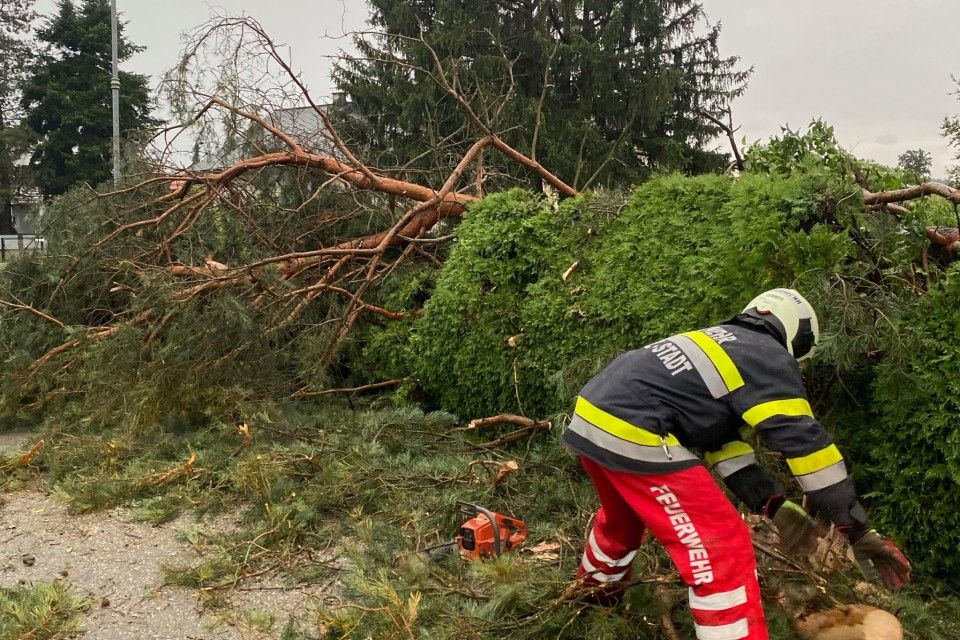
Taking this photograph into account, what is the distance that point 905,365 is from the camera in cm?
302

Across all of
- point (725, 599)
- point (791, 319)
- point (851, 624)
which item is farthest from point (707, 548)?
point (791, 319)

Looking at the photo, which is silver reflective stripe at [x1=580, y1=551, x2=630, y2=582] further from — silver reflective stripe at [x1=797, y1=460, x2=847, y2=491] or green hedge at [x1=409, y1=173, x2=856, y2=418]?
green hedge at [x1=409, y1=173, x2=856, y2=418]

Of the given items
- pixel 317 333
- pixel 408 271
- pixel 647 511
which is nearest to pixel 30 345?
pixel 317 333

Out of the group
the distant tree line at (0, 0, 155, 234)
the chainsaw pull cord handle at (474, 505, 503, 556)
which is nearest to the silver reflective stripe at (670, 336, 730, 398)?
the chainsaw pull cord handle at (474, 505, 503, 556)

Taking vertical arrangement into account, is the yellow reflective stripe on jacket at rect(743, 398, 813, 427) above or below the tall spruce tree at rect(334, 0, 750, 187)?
below

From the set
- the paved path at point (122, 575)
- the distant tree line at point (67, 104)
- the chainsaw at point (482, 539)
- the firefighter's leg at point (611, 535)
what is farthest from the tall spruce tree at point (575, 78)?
the distant tree line at point (67, 104)

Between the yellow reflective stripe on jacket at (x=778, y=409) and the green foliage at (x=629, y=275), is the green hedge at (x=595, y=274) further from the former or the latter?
the yellow reflective stripe on jacket at (x=778, y=409)

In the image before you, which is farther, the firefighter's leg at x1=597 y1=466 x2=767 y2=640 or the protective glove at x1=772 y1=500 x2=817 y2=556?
the protective glove at x1=772 y1=500 x2=817 y2=556

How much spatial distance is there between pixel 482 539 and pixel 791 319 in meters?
1.71

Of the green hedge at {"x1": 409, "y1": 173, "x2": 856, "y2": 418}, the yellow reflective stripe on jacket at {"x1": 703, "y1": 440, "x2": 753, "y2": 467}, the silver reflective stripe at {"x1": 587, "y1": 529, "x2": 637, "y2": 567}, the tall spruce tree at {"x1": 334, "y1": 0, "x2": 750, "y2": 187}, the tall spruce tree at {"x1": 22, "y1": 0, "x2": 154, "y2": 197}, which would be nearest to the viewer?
the yellow reflective stripe on jacket at {"x1": 703, "y1": 440, "x2": 753, "y2": 467}

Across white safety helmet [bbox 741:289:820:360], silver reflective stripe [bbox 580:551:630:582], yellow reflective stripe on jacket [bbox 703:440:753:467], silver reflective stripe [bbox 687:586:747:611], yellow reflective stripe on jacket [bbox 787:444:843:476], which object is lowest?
silver reflective stripe [bbox 580:551:630:582]

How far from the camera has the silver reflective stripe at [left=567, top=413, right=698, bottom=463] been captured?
7.20ft

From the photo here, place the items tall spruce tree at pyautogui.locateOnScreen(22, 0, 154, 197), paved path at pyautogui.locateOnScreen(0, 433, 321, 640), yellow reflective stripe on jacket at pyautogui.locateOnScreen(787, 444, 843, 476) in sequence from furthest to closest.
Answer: tall spruce tree at pyautogui.locateOnScreen(22, 0, 154, 197) < paved path at pyautogui.locateOnScreen(0, 433, 321, 640) < yellow reflective stripe on jacket at pyautogui.locateOnScreen(787, 444, 843, 476)

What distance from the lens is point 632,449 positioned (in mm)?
2221
